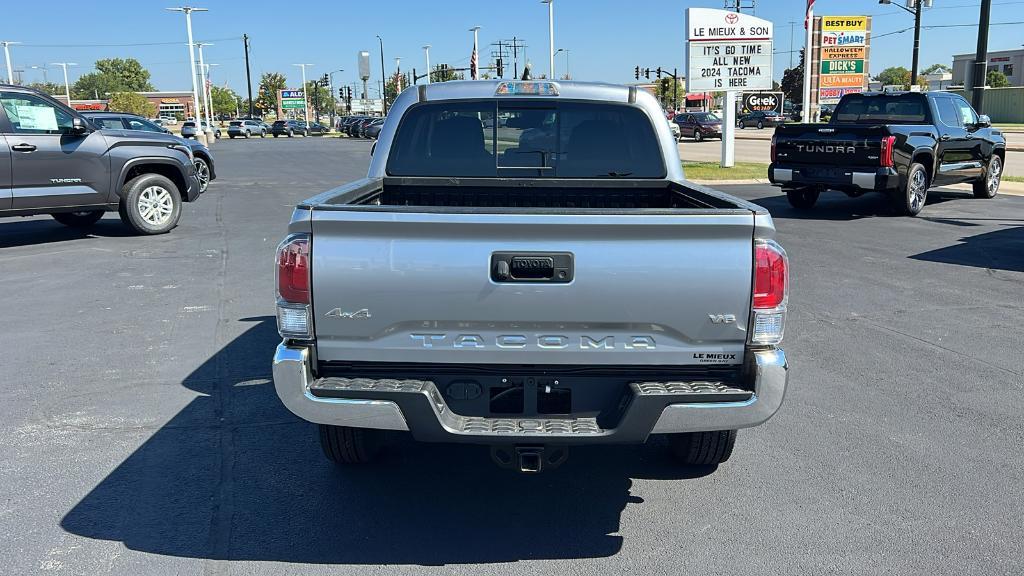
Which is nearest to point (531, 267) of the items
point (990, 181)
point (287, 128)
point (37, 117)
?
point (37, 117)

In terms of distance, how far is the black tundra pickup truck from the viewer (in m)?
13.1

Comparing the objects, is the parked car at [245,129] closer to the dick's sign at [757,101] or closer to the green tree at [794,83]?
the dick's sign at [757,101]

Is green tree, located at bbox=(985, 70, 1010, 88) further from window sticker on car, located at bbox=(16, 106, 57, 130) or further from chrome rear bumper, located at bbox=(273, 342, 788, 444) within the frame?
chrome rear bumper, located at bbox=(273, 342, 788, 444)

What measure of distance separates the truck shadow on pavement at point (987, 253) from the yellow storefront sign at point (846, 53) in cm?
2383

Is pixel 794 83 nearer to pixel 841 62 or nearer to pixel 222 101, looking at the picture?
pixel 841 62

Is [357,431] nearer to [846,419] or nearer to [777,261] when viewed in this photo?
[777,261]

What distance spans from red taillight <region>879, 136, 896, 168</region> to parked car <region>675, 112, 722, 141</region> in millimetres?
31547

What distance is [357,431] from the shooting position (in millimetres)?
4133

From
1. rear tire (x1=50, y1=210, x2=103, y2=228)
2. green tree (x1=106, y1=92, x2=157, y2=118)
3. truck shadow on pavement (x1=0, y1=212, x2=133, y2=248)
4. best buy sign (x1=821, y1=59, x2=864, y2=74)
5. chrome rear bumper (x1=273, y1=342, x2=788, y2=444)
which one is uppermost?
green tree (x1=106, y1=92, x2=157, y2=118)

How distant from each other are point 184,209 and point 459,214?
13922 mm

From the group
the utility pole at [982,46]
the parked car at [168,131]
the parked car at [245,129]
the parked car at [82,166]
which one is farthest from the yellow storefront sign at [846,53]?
the parked car at [245,129]

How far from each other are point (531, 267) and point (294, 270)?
36.8 inches

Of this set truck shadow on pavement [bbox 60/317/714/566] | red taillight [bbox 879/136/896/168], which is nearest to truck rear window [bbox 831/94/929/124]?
red taillight [bbox 879/136/896/168]

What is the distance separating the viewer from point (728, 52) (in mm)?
22969
